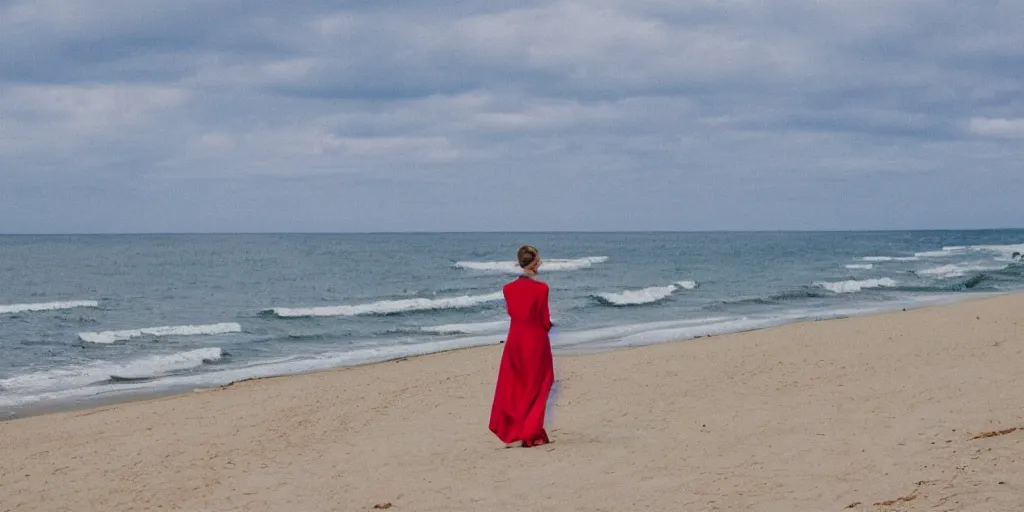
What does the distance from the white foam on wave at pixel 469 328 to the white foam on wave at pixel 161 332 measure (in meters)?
5.51

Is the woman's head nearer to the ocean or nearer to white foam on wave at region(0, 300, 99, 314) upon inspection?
the ocean

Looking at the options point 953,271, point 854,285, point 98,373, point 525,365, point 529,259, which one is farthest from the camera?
point 953,271

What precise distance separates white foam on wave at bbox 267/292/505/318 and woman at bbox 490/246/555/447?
22390mm

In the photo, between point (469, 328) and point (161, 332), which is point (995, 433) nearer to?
point (469, 328)

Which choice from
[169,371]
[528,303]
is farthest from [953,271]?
[528,303]

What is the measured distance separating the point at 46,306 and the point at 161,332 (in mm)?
11116

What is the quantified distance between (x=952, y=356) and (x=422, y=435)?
26.5ft

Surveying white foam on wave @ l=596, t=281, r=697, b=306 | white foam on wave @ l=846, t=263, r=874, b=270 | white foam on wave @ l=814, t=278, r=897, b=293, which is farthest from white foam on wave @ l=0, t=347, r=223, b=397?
white foam on wave @ l=846, t=263, r=874, b=270

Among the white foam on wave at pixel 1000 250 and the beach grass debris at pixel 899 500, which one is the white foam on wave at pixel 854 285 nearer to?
the beach grass debris at pixel 899 500

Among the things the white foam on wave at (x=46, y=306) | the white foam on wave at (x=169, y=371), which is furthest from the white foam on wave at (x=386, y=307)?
the white foam on wave at (x=169, y=371)

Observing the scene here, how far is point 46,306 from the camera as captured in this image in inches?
1281

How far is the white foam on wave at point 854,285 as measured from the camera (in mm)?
35638

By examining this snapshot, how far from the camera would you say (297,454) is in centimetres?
866

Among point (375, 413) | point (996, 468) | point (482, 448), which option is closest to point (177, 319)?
point (375, 413)
